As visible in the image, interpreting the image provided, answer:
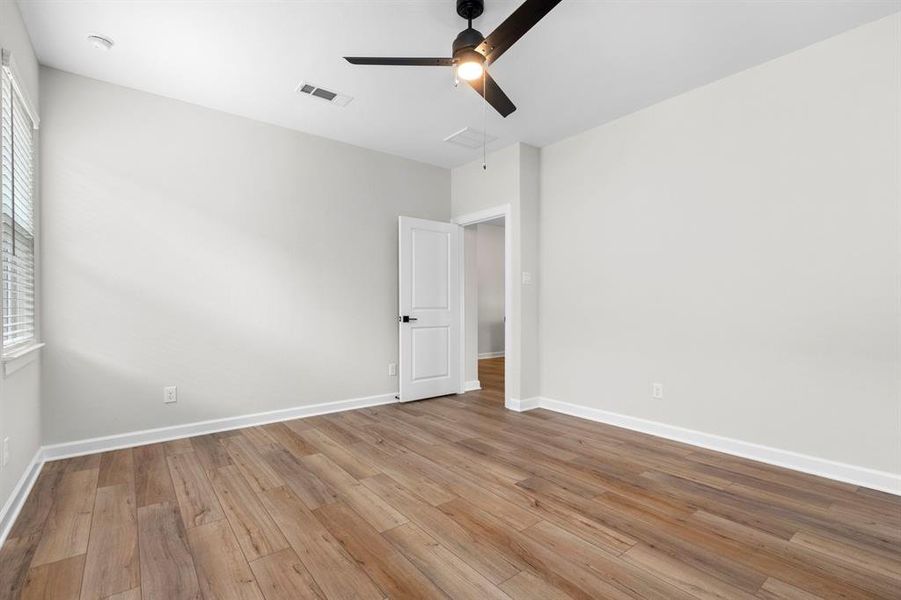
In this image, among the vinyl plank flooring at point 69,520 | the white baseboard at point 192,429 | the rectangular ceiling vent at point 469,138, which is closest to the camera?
the vinyl plank flooring at point 69,520

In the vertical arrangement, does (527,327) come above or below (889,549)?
above

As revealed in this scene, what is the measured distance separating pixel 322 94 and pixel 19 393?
106 inches

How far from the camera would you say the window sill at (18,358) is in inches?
79.4

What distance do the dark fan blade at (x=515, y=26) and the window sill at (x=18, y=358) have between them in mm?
2704

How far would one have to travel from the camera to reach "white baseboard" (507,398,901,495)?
2.44 metres

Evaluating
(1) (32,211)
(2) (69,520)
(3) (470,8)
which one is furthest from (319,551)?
(1) (32,211)

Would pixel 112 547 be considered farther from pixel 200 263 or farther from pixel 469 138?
pixel 469 138

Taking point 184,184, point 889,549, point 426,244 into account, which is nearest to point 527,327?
point 426,244

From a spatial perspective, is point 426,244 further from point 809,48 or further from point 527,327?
point 809,48

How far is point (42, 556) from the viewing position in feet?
5.93

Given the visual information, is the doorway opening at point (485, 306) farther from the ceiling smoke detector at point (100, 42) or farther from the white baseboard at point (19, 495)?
the white baseboard at point (19, 495)

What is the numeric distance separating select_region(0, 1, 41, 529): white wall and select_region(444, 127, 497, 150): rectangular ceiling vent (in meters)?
2.96

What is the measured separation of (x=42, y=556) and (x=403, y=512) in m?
1.55

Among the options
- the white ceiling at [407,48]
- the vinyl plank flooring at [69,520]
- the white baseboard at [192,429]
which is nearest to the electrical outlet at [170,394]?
the white baseboard at [192,429]
